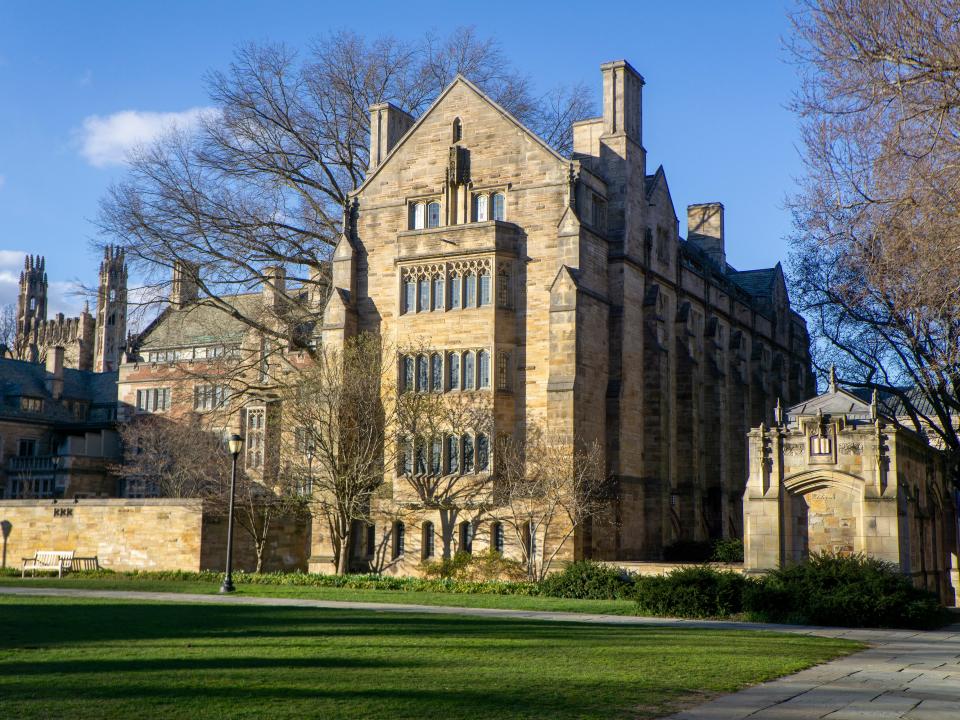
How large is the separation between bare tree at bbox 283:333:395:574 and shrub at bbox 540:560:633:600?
8646 mm

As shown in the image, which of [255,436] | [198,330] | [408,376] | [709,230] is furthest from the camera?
[198,330]

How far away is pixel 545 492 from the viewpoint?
33656 millimetres

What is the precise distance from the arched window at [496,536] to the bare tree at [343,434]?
419cm

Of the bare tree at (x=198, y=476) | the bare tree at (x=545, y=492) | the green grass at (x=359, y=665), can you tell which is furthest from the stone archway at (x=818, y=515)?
the bare tree at (x=198, y=476)

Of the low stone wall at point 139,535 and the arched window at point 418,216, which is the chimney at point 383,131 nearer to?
the arched window at point 418,216

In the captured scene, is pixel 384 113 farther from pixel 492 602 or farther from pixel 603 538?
pixel 492 602

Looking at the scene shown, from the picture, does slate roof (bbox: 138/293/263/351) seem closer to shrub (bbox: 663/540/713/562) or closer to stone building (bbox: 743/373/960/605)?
shrub (bbox: 663/540/713/562)

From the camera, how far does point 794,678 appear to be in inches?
516

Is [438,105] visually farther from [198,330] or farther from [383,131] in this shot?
[198,330]

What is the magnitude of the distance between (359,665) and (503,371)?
79.1 feet

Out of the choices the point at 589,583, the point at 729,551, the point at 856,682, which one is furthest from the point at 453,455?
the point at 856,682

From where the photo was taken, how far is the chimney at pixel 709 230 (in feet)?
192

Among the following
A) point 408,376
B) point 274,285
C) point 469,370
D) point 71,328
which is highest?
point 71,328

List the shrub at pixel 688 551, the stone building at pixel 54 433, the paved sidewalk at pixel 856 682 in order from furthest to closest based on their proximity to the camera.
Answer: the stone building at pixel 54 433 → the shrub at pixel 688 551 → the paved sidewalk at pixel 856 682
